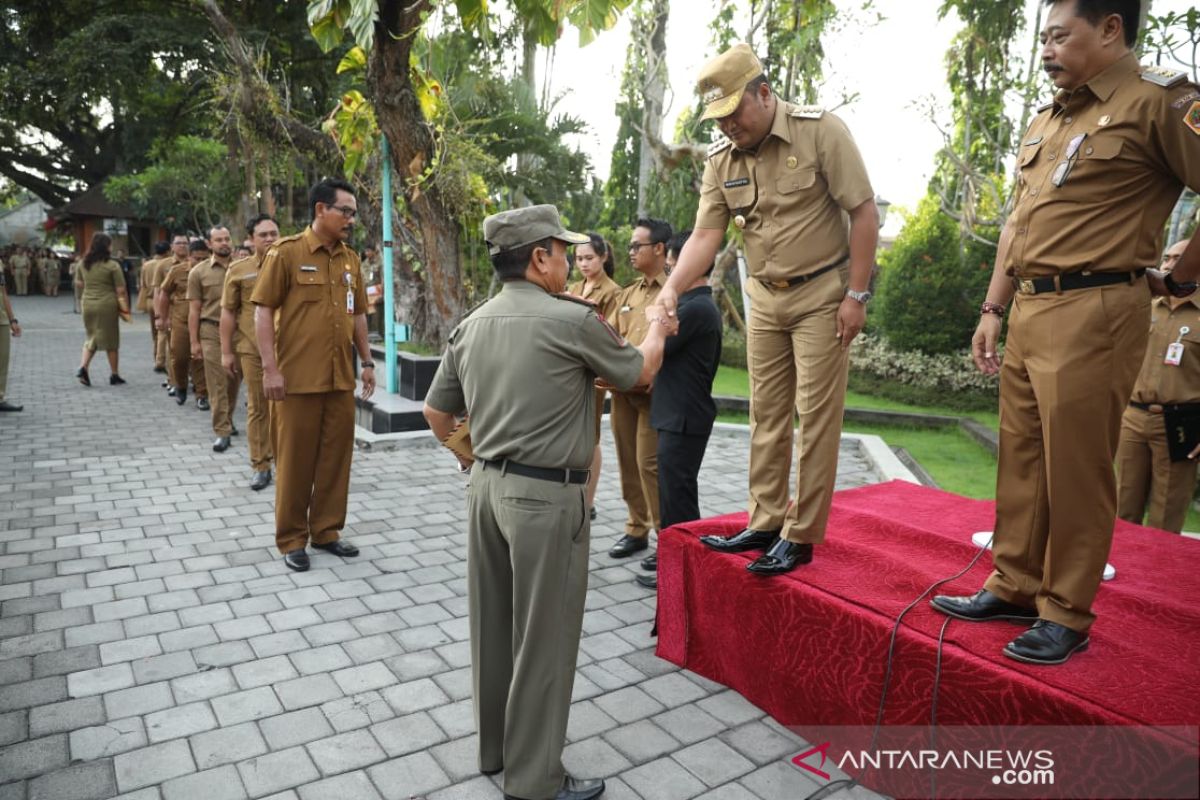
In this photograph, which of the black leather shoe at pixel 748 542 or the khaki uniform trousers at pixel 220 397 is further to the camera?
the khaki uniform trousers at pixel 220 397

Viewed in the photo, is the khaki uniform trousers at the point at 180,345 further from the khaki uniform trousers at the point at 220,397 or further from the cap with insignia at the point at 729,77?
the cap with insignia at the point at 729,77

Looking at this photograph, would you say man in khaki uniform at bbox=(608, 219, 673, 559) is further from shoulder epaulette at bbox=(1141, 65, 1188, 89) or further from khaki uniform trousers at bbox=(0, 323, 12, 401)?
khaki uniform trousers at bbox=(0, 323, 12, 401)

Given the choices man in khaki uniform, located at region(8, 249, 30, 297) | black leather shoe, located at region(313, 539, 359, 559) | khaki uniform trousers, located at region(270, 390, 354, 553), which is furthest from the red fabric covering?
man in khaki uniform, located at region(8, 249, 30, 297)

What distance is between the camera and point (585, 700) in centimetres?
343

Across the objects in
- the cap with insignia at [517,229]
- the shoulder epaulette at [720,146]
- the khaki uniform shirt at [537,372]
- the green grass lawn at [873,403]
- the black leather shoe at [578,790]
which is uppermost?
the shoulder epaulette at [720,146]

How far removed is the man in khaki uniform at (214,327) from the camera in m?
7.82

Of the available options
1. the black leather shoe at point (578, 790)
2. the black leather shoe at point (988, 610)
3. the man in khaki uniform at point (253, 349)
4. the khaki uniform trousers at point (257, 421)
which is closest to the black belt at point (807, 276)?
the black leather shoe at point (988, 610)

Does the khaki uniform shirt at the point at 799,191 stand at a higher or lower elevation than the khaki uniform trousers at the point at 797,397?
higher

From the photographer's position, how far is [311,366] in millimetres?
4809

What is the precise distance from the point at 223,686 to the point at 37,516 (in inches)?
127

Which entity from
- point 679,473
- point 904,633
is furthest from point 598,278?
point 904,633

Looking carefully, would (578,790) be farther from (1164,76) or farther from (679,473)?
(1164,76)

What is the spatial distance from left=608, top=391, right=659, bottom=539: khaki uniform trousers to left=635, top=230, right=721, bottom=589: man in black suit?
260mm

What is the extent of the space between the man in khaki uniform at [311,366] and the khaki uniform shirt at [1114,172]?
3.67m
